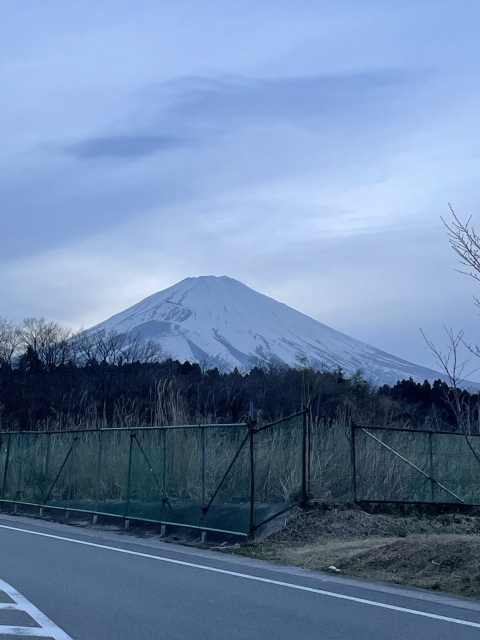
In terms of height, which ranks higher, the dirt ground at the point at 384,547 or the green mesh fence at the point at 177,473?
the green mesh fence at the point at 177,473

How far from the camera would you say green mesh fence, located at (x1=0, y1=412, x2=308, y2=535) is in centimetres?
1636

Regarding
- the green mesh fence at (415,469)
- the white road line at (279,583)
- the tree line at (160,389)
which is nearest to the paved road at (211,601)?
the white road line at (279,583)

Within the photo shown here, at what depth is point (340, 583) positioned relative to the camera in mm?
10859

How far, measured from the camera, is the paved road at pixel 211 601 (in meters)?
7.60

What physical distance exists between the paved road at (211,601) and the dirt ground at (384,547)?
2.11ft

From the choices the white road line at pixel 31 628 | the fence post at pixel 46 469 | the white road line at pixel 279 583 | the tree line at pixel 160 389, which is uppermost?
the tree line at pixel 160 389

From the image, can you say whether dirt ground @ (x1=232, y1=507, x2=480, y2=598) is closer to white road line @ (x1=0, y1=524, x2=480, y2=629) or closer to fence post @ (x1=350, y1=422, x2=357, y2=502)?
fence post @ (x1=350, y1=422, x2=357, y2=502)

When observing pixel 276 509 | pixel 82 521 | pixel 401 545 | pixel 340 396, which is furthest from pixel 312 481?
pixel 340 396

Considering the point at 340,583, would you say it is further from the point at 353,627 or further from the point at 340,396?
the point at 340,396

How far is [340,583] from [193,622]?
355 centimetres

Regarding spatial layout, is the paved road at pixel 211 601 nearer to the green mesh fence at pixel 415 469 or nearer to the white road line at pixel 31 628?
the white road line at pixel 31 628

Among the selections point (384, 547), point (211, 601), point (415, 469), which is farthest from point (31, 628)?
point (415, 469)

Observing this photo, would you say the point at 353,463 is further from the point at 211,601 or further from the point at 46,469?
the point at 46,469

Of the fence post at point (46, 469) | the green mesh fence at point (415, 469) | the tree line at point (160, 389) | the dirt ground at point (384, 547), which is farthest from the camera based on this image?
the tree line at point (160, 389)
